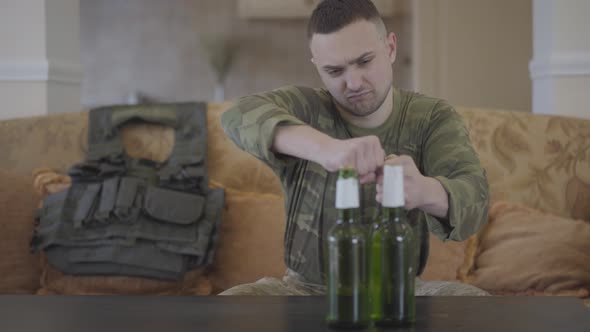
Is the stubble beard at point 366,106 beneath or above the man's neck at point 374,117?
above

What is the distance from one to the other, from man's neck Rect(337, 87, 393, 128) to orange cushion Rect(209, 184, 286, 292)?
2.72 ft

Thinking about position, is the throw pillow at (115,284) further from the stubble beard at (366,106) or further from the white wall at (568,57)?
the white wall at (568,57)

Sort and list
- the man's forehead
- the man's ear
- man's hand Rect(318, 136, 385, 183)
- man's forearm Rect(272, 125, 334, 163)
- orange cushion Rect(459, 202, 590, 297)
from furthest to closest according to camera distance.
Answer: orange cushion Rect(459, 202, 590, 297) → the man's ear → the man's forehead → man's forearm Rect(272, 125, 334, 163) → man's hand Rect(318, 136, 385, 183)

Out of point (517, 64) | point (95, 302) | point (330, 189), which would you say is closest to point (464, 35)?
point (517, 64)

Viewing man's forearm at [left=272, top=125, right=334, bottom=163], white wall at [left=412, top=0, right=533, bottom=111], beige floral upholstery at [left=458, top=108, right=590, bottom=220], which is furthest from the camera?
white wall at [left=412, top=0, right=533, bottom=111]

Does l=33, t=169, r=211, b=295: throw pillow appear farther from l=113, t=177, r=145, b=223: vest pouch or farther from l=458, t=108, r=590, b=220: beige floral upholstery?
l=458, t=108, r=590, b=220: beige floral upholstery

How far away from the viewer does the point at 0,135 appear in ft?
9.71

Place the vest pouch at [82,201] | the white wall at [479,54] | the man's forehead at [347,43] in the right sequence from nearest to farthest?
the man's forehead at [347,43]
the vest pouch at [82,201]
the white wall at [479,54]

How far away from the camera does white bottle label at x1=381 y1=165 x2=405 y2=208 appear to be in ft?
3.93

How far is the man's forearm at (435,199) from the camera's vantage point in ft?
4.91

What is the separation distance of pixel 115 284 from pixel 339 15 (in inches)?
51.0

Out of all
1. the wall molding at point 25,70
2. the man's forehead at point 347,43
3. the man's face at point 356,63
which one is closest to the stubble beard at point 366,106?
the man's face at point 356,63

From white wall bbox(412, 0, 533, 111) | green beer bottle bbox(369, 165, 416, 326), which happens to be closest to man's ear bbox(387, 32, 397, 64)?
green beer bottle bbox(369, 165, 416, 326)

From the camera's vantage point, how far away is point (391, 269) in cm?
125
